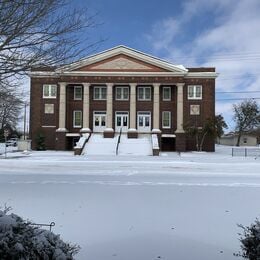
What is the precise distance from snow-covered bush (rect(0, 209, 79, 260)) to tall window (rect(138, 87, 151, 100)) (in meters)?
46.7

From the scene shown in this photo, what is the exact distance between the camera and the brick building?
49.0 m

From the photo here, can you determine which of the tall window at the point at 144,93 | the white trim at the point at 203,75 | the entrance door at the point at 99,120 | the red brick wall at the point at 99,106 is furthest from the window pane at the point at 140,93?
the white trim at the point at 203,75

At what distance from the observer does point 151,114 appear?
5056 cm

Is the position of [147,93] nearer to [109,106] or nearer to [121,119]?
[121,119]

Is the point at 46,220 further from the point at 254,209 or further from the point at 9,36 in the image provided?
the point at 254,209

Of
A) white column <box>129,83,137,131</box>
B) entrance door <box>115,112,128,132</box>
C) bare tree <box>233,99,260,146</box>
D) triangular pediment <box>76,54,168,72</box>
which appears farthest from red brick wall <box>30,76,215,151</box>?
bare tree <box>233,99,260,146</box>

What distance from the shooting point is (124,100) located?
2007 inches

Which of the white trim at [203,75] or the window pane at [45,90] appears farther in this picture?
the window pane at [45,90]

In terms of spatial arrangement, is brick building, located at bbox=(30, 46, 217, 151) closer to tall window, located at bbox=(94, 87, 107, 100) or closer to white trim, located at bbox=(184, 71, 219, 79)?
white trim, located at bbox=(184, 71, 219, 79)

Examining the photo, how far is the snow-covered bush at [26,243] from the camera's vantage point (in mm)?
3947

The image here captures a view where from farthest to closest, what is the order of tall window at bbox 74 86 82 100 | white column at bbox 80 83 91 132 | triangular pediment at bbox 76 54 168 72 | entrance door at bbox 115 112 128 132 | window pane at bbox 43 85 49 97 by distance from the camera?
tall window at bbox 74 86 82 100
window pane at bbox 43 85 49 97
entrance door at bbox 115 112 128 132
white column at bbox 80 83 91 132
triangular pediment at bbox 76 54 168 72

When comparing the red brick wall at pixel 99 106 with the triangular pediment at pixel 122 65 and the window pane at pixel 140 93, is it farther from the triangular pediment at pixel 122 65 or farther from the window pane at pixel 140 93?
the triangular pediment at pixel 122 65

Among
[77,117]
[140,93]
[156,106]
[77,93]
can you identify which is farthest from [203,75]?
[77,117]

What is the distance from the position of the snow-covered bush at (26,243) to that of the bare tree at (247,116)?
252ft
